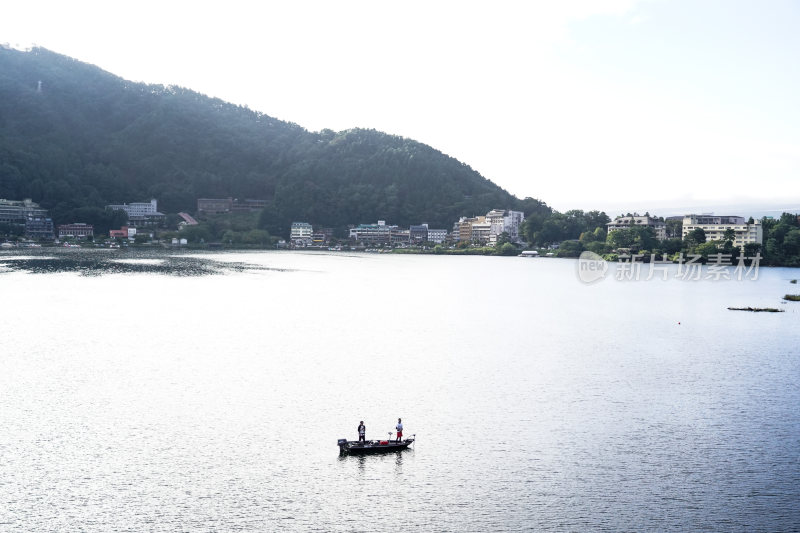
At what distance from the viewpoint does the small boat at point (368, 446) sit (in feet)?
69.8

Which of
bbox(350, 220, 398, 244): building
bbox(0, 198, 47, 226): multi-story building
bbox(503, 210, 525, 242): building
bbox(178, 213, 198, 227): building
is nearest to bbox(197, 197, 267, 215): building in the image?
bbox(178, 213, 198, 227): building

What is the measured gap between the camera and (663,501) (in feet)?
60.1

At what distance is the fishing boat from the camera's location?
837 inches

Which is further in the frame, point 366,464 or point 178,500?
point 366,464

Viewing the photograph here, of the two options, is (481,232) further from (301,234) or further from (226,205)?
(226,205)

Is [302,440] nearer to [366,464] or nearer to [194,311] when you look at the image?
[366,464]

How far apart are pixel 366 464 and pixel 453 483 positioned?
3007 millimetres

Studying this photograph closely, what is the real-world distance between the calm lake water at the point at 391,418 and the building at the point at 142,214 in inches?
4560

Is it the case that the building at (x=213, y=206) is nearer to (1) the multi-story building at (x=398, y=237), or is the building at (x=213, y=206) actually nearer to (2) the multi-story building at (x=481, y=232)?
(1) the multi-story building at (x=398, y=237)

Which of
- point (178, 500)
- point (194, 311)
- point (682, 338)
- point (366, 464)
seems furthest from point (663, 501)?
point (194, 311)

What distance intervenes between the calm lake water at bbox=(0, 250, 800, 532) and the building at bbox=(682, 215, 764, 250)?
76.9 meters

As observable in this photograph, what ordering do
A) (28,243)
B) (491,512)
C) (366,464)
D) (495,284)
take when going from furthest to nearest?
(28,243), (495,284), (366,464), (491,512)

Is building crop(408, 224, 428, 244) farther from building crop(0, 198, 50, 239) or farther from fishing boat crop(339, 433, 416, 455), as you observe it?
fishing boat crop(339, 433, 416, 455)

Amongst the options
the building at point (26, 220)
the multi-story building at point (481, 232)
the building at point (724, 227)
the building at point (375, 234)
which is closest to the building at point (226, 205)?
the building at point (375, 234)
